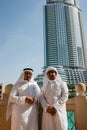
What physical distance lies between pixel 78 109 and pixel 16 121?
1.36 metres

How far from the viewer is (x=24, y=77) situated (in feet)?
11.2

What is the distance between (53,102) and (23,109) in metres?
0.48

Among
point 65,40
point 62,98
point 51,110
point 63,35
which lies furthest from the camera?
point 63,35

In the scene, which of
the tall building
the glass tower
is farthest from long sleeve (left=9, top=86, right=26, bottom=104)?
the glass tower

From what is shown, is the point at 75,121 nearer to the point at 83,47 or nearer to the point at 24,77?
the point at 24,77

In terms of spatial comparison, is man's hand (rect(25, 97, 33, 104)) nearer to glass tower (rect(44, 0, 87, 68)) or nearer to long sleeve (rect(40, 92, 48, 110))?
long sleeve (rect(40, 92, 48, 110))

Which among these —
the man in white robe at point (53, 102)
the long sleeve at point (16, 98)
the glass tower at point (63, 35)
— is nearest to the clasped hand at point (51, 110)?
the man in white robe at point (53, 102)

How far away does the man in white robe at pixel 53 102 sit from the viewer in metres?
3.10

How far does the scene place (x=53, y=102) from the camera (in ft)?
10.4

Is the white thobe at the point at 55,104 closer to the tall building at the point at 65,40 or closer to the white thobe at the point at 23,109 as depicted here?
the white thobe at the point at 23,109

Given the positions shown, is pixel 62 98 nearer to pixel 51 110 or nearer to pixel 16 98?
pixel 51 110

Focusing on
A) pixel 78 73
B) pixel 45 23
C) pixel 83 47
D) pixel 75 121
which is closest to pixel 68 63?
pixel 78 73

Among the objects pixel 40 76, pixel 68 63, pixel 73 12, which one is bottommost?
pixel 40 76

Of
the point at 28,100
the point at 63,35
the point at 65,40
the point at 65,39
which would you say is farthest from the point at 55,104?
the point at 63,35
